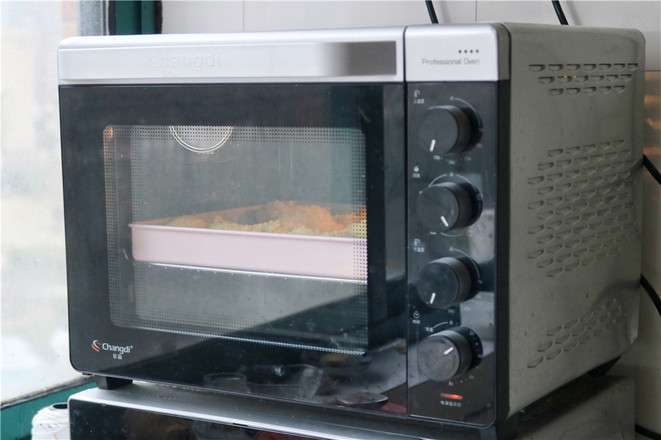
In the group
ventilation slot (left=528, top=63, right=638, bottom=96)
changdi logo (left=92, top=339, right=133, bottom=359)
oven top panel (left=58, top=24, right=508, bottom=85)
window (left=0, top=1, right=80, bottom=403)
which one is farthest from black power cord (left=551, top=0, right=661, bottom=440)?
window (left=0, top=1, right=80, bottom=403)

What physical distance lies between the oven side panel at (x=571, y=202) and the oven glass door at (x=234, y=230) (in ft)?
0.39

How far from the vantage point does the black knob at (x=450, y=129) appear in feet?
2.66

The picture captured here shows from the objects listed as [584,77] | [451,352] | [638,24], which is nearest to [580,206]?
[584,77]

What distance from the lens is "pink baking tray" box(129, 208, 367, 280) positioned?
0.93 m

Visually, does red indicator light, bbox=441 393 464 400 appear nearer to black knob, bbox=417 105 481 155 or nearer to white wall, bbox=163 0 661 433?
black knob, bbox=417 105 481 155

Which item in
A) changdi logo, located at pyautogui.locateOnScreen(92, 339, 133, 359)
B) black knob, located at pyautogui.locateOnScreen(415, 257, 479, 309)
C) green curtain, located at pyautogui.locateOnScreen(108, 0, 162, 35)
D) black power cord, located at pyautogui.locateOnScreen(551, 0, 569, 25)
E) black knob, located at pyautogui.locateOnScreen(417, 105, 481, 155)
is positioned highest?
green curtain, located at pyautogui.locateOnScreen(108, 0, 162, 35)

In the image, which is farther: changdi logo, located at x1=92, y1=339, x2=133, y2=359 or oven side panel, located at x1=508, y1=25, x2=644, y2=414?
changdi logo, located at x1=92, y1=339, x2=133, y2=359

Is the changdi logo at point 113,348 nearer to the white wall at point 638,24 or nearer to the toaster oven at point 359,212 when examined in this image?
the toaster oven at point 359,212

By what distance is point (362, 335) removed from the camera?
3.00 feet

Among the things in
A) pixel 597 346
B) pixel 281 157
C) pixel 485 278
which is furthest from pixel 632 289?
pixel 281 157

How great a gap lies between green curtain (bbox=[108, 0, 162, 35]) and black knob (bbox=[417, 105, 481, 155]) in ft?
2.98

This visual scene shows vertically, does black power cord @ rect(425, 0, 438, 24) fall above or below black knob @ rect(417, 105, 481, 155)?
above

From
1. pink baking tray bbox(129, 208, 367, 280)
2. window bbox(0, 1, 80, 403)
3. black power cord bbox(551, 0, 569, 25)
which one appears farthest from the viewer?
window bbox(0, 1, 80, 403)

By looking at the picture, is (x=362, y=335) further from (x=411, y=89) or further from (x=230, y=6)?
(x=230, y=6)
